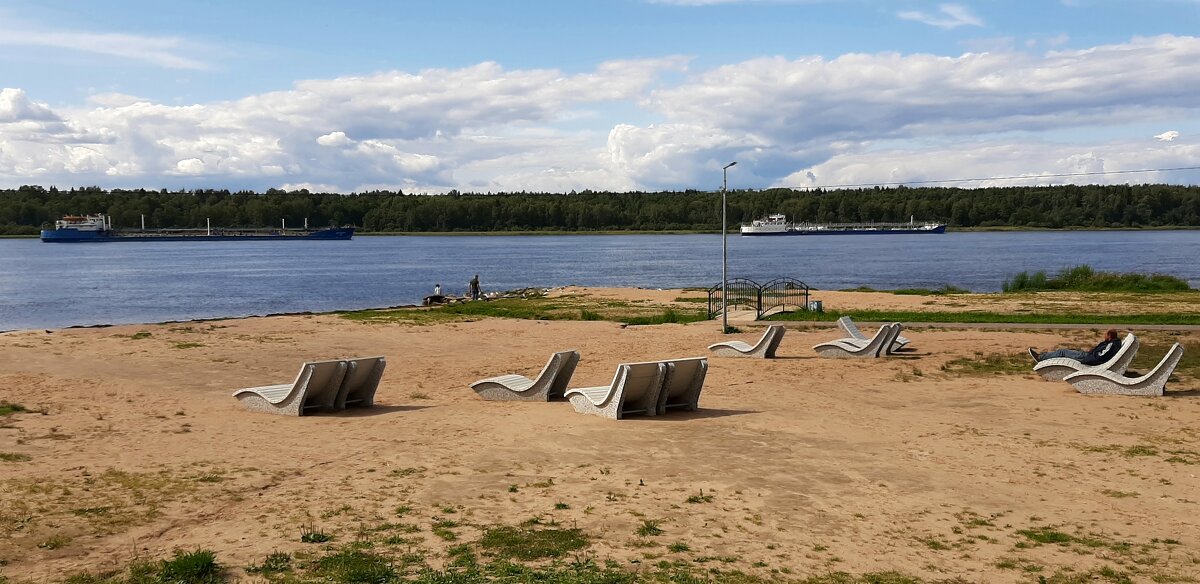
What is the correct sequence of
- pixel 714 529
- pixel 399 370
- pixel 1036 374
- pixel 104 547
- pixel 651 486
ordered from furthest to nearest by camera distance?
pixel 399 370, pixel 1036 374, pixel 651 486, pixel 714 529, pixel 104 547

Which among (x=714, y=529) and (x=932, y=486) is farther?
(x=932, y=486)

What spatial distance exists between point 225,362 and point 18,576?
14034mm

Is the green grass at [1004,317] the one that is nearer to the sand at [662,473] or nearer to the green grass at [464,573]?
the sand at [662,473]

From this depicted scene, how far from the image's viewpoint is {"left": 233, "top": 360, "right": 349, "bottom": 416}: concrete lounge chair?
43.0 ft

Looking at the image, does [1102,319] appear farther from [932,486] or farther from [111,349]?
[111,349]

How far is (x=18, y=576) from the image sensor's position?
6.51 meters

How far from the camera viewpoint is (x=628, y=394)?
1278 centimetres

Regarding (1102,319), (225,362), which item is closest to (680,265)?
(1102,319)

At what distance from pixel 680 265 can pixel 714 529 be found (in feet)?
296

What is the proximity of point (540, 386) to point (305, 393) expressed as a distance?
3306 millimetres

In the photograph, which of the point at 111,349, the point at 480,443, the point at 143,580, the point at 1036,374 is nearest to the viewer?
the point at 143,580

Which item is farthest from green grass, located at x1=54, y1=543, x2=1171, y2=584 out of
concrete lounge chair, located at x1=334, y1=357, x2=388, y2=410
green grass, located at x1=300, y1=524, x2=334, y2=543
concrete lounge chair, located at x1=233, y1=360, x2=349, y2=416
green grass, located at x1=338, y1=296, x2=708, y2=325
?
green grass, located at x1=338, y1=296, x2=708, y2=325

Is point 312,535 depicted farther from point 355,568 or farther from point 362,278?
point 362,278

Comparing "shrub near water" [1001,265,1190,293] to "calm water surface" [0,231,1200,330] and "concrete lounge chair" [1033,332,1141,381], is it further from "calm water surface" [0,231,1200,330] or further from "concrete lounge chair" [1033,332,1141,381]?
"concrete lounge chair" [1033,332,1141,381]
